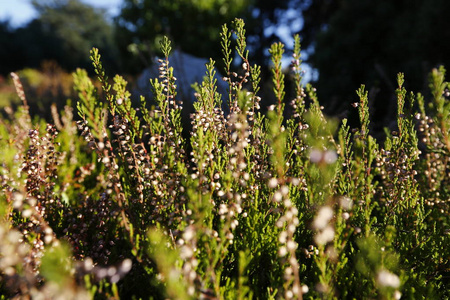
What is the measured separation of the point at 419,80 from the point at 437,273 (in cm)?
567

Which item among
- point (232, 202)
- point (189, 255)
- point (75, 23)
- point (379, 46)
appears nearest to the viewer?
point (189, 255)

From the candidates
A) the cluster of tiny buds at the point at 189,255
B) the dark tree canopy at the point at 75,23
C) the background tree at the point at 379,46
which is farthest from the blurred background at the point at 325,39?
the dark tree canopy at the point at 75,23

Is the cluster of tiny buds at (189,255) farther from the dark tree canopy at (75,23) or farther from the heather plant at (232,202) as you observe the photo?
the dark tree canopy at (75,23)

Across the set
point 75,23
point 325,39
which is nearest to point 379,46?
point 325,39

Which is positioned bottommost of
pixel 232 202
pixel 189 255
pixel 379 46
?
pixel 189 255

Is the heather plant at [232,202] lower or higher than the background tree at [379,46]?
lower

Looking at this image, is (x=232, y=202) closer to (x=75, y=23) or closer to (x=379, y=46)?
(x=379, y=46)

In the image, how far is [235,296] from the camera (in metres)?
1.55

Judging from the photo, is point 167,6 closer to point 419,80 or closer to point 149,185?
point 419,80

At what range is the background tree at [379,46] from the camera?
6527mm

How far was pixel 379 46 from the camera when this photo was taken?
8.11 m

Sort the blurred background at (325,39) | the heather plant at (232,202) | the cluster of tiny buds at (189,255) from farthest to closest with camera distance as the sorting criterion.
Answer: the blurred background at (325,39)
the heather plant at (232,202)
the cluster of tiny buds at (189,255)

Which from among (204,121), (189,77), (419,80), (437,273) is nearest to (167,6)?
(189,77)

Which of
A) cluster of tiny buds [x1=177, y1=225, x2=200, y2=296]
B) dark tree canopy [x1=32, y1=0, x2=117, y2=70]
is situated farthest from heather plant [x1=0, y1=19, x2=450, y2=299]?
dark tree canopy [x1=32, y1=0, x2=117, y2=70]
